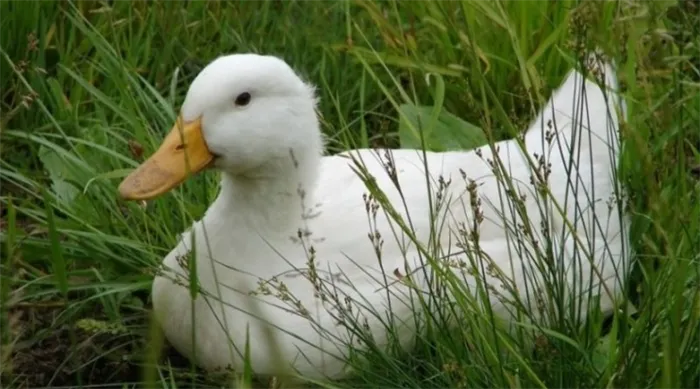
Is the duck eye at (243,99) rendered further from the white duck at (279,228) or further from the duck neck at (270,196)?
the duck neck at (270,196)

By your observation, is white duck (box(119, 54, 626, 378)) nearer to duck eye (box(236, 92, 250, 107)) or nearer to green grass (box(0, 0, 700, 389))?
duck eye (box(236, 92, 250, 107))

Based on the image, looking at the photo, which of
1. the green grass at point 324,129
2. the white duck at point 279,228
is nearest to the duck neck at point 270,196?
the white duck at point 279,228

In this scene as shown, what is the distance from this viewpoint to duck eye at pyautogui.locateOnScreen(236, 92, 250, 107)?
2994 millimetres

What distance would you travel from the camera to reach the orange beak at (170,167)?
295 centimetres

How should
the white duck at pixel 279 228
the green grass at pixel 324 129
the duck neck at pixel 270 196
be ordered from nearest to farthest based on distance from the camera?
the green grass at pixel 324 129 → the white duck at pixel 279 228 → the duck neck at pixel 270 196

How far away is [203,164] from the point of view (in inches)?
117

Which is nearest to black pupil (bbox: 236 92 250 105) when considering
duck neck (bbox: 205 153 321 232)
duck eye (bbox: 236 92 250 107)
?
duck eye (bbox: 236 92 250 107)

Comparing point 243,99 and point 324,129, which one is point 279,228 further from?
point 324,129

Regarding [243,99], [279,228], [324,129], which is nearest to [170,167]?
[243,99]

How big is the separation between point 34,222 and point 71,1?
29.7 inches

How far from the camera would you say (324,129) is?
384cm

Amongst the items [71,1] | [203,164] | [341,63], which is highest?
[71,1]

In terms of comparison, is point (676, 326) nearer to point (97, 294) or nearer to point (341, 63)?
point (97, 294)

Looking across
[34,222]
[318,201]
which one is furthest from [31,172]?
[318,201]
